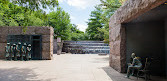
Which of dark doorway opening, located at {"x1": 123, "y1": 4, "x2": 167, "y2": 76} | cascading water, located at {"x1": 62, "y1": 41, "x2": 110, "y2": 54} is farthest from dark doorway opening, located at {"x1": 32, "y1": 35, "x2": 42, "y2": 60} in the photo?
cascading water, located at {"x1": 62, "y1": 41, "x2": 110, "y2": 54}

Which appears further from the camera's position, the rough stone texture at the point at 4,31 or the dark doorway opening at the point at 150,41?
the rough stone texture at the point at 4,31

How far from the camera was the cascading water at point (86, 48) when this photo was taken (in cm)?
2275

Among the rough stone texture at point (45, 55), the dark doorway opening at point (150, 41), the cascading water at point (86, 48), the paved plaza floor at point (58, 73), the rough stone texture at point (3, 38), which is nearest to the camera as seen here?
the paved plaza floor at point (58, 73)

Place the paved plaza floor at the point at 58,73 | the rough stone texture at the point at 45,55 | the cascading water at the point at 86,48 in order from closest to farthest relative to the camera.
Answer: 1. the paved plaza floor at the point at 58,73
2. the rough stone texture at the point at 45,55
3. the cascading water at the point at 86,48

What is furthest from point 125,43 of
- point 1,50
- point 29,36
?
point 1,50

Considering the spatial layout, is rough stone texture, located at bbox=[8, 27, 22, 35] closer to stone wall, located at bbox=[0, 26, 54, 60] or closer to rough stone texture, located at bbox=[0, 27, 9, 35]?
stone wall, located at bbox=[0, 26, 54, 60]

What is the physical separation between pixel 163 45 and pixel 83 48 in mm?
17776

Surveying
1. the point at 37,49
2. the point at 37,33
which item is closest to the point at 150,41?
the point at 37,33

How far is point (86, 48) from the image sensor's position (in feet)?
77.4

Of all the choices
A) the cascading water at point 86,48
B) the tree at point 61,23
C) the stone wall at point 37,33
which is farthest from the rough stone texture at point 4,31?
the tree at point 61,23

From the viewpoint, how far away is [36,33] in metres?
12.1

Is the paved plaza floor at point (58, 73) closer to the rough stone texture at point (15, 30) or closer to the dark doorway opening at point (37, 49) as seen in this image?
the dark doorway opening at point (37, 49)

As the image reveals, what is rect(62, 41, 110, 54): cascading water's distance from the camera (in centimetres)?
2275

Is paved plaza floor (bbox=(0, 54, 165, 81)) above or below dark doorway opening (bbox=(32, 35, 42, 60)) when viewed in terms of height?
below
